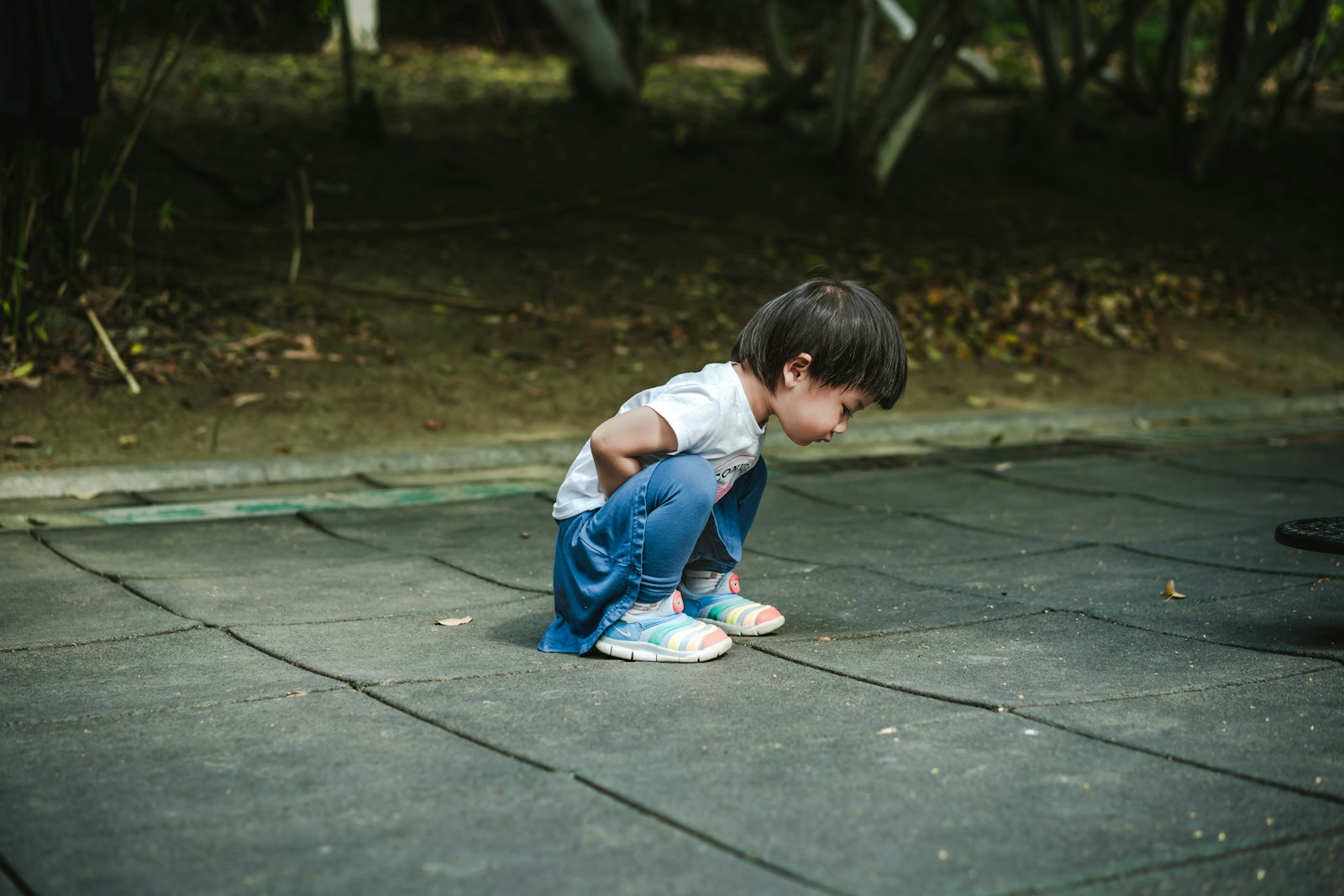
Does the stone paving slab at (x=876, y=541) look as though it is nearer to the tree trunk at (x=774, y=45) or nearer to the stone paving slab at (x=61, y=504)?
the stone paving slab at (x=61, y=504)

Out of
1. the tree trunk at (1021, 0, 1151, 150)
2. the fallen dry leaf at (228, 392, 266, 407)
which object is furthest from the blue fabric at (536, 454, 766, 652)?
the tree trunk at (1021, 0, 1151, 150)

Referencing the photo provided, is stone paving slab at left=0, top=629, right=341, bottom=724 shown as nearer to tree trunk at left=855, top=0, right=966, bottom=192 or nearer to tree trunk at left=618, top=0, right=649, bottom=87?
tree trunk at left=855, top=0, right=966, bottom=192

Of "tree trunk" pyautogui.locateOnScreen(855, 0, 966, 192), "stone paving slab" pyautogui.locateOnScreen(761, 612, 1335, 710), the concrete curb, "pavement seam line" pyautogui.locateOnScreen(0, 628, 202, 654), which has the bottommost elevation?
the concrete curb

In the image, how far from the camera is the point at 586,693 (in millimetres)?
2750

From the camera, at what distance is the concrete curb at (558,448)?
524cm

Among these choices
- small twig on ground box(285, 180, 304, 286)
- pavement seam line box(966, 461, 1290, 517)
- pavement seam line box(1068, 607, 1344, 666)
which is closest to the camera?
pavement seam line box(1068, 607, 1344, 666)

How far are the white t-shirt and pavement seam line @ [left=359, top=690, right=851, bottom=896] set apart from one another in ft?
2.15

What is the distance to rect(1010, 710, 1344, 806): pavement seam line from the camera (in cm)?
222

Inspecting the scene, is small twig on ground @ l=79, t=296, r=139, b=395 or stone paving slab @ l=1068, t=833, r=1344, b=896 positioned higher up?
stone paving slab @ l=1068, t=833, r=1344, b=896

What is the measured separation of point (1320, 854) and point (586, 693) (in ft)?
4.43

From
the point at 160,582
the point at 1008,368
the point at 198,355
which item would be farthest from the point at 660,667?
the point at 1008,368

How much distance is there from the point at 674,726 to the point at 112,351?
4539 millimetres

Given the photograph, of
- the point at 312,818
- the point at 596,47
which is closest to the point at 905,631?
the point at 312,818

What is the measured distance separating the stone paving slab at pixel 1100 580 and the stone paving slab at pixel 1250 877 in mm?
1489
